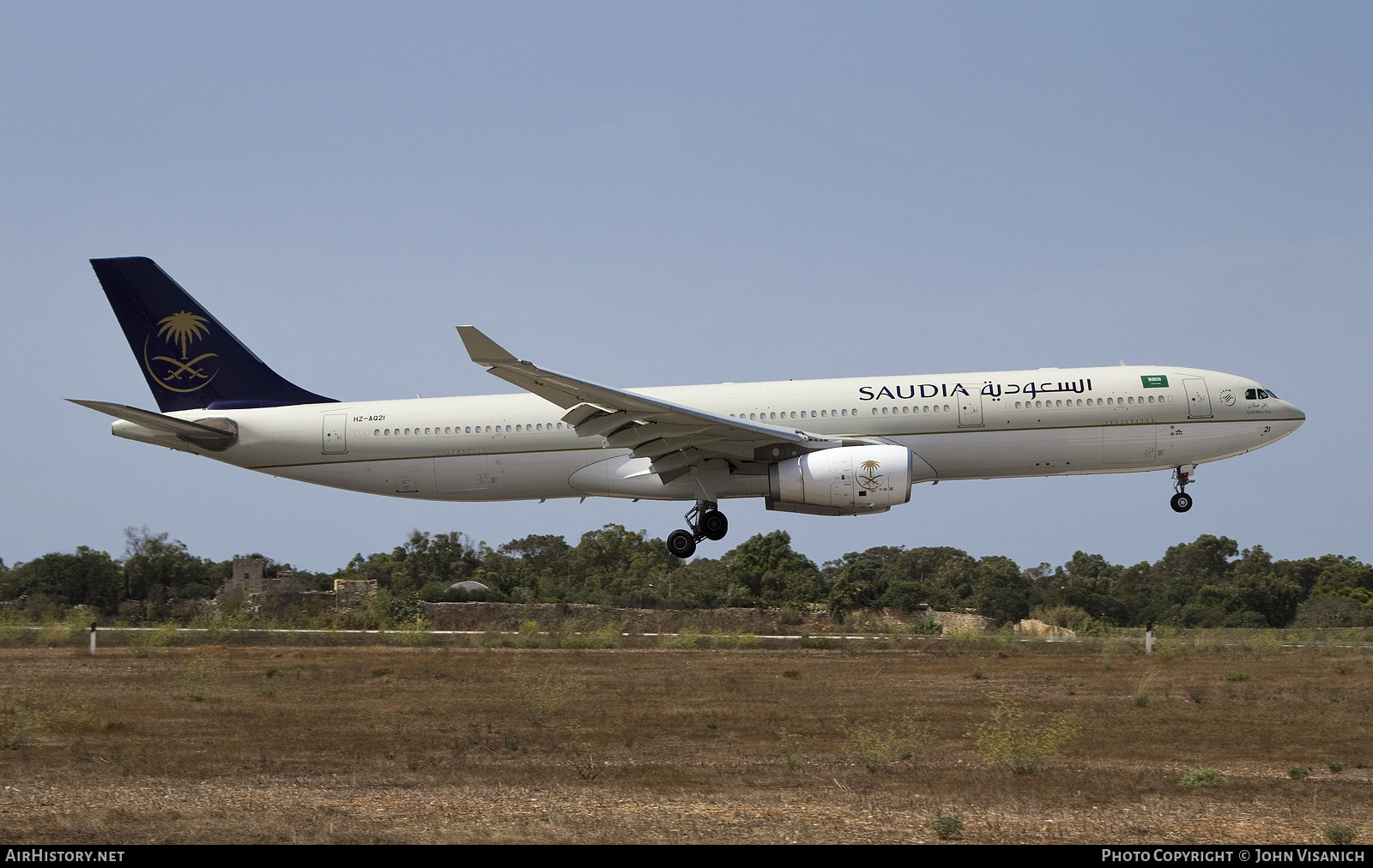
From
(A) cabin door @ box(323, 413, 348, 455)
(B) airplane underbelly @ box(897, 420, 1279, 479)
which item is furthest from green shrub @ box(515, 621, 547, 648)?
(B) airplane underbelly @ box(897, 420, 1279, 479)

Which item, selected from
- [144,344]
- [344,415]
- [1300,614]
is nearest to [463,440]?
[344,415]

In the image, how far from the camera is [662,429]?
2433cm

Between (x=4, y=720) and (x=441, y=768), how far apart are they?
7048 mm

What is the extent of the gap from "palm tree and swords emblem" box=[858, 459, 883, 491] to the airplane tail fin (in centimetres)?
1236

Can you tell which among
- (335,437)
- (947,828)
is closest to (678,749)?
(947,828)

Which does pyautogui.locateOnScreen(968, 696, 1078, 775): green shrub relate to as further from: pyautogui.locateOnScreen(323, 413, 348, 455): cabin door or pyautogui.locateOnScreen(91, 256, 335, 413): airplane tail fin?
pyautogui.locateOnScreen(91, 256, 335, 413): airplane tail fin

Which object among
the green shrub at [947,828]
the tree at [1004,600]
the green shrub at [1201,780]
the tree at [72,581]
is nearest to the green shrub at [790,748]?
the green shrub at [947,828]

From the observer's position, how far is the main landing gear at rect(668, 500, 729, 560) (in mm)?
26062

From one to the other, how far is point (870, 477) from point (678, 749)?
8.79 meters

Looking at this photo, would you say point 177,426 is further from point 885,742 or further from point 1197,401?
point 1197,401

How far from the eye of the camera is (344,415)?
26.8m

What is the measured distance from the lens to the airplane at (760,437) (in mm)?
24359

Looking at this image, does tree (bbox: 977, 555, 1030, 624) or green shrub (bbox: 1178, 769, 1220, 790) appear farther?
tree (bbox: 977, 555, 1030, 624)

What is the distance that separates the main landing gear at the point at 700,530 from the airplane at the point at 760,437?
0.10 ft
